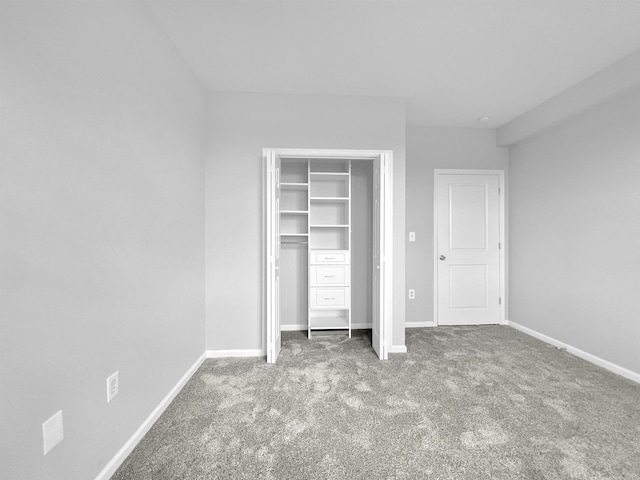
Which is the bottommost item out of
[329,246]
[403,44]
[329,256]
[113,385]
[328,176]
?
[113,385]

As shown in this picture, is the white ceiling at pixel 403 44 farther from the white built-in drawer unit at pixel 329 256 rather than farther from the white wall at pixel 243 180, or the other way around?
the white built-in drawer unit at pixel 329 256

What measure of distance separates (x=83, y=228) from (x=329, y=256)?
2.46 meters

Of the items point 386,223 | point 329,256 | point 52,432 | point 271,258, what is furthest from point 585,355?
point 52,432

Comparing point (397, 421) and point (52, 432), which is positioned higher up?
point (52, 432)

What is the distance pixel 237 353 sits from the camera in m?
2.83

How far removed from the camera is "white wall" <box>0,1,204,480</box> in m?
0.97

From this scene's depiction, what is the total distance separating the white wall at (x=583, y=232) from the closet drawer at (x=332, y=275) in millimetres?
2325

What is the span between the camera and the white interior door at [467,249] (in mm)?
3832

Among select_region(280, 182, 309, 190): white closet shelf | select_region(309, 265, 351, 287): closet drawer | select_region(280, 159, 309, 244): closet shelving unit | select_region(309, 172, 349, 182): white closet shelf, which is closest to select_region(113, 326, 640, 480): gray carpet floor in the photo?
select_region(309, 265, 351, 287): closet drawer

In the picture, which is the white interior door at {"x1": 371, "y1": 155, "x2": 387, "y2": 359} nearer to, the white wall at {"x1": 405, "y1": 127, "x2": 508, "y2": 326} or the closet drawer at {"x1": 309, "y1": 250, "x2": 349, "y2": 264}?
the closet drawer at {"x1": 309, "y1": 250, "x2": 349, "y2": 264}

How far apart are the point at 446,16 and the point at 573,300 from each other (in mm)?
3006

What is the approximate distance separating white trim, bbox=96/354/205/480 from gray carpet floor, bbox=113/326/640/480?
4 centimetres

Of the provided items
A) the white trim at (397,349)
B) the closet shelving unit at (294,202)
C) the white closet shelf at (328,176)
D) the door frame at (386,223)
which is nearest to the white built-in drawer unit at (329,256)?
the closet shelving unit at (294,202)

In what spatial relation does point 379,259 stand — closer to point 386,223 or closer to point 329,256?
point 386,223
